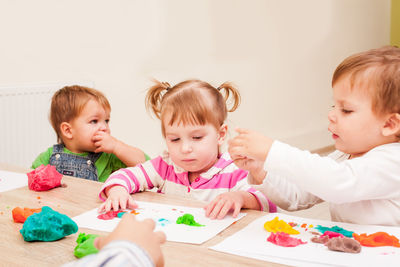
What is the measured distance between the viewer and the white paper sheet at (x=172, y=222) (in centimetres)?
98

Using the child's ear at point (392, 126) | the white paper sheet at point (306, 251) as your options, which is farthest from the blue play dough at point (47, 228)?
the child's ear at point (392, 126)

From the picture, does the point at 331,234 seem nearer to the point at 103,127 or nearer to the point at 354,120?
the point at 354,120

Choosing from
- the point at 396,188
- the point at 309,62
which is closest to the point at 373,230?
the point at 396,188

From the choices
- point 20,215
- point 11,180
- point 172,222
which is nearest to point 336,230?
point 172,222

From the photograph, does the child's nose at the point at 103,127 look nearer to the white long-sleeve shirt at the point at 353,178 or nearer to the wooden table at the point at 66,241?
the wooden table at the point at 66,241

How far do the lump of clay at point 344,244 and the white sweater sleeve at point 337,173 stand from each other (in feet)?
0.44

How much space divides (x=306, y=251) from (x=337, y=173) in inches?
8.3

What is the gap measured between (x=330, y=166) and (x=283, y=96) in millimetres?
3535

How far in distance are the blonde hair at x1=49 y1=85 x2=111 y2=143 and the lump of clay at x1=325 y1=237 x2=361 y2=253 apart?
1288 millimetres

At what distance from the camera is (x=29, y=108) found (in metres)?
2.59

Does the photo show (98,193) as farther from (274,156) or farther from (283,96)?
(283,96)

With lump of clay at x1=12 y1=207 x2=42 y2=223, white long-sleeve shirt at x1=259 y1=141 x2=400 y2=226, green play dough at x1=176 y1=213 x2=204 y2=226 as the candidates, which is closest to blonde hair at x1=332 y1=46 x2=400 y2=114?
white long-sleeve shirt at x1=259 y1=141 x2=400 y2=226

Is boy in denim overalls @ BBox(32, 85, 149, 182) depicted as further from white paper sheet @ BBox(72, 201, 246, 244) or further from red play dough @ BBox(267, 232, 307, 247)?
red play dough @ BBox(267, 232, 307, 247)

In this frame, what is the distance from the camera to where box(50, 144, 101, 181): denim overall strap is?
1.89 metres
